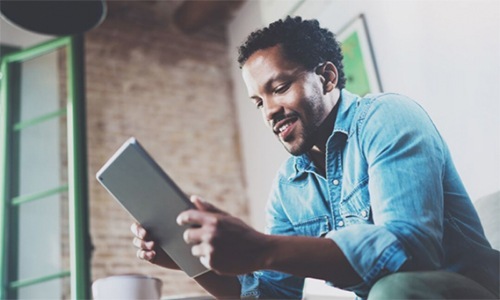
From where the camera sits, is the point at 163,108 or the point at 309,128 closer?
the point at 309,128

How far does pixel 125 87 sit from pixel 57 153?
2.14 feet

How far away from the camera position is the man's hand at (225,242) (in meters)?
0.96

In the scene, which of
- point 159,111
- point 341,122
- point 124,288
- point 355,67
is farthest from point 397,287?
point 159,111

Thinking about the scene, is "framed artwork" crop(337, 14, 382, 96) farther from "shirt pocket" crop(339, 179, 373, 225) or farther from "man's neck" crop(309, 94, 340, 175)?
"shirt pocket" crop(339, 179, 373, 225)

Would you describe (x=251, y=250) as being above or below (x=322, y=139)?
below

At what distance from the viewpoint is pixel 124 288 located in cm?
166

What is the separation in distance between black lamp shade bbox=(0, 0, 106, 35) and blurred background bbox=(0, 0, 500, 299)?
44 centimetres

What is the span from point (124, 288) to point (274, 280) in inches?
17.9

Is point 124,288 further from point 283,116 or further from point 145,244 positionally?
point 283,116

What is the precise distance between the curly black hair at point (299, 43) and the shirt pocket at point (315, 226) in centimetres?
37

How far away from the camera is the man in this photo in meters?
1.00

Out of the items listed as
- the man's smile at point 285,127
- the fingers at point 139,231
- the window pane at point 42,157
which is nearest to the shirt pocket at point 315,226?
the man's smile at point 285,127

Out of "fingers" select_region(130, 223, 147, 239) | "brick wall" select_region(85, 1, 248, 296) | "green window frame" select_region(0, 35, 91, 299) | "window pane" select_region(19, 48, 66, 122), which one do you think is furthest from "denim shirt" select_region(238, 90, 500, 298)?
"window pane" select_region(19, 48, 66, 122)

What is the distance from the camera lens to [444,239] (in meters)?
1.22
